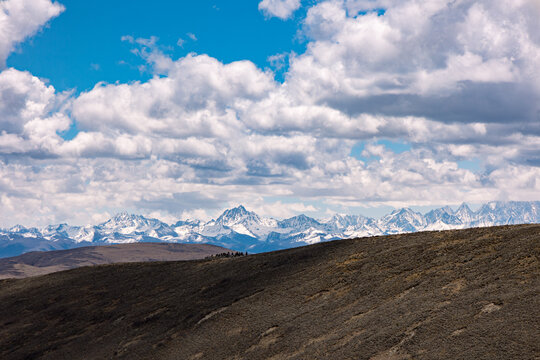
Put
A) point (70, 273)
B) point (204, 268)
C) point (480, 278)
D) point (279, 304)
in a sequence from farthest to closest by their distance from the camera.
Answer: point (70, 273)
point (204, 268)
point (279, 304)
point (480, 278)

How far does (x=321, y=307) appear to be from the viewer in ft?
151

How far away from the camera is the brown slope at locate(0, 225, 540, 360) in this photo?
3225cm

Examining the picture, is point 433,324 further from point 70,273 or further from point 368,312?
point 70,273

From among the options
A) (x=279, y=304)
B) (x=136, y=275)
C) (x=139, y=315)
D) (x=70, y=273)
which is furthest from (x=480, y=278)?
(x=70, y=273)

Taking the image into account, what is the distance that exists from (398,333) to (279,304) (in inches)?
736

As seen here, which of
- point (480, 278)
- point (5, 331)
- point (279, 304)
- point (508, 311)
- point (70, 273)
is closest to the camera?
point (508, 311)

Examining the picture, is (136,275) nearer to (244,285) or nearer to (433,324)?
(244,285)

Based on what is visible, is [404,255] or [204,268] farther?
[204,268]

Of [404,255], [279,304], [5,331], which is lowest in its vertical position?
[5,331]

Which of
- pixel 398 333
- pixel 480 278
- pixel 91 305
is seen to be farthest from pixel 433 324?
pixel 91 305

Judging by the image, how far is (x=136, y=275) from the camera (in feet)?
285

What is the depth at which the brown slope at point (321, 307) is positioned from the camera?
1270 inches

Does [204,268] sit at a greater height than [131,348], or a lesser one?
greater

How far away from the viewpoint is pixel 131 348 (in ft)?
176
